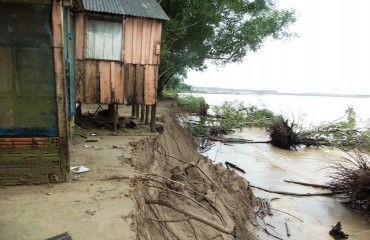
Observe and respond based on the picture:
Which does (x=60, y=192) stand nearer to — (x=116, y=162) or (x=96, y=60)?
(x=116, y=162)

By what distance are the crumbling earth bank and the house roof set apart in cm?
347

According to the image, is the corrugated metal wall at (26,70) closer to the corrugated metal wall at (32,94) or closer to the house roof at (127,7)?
Result: the corrugated metal wall at (32,94)

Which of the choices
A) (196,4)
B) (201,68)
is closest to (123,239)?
(196,4)

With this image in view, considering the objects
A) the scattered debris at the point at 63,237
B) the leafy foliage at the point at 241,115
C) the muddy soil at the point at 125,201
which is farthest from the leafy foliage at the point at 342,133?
the scattered debris at the point at 63,237

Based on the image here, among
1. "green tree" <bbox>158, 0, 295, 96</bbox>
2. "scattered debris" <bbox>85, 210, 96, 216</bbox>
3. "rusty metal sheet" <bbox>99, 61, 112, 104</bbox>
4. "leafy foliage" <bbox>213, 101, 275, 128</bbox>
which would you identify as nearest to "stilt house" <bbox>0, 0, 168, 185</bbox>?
"scattered debris" <bbox>85, 210, 96, 216</bbox>

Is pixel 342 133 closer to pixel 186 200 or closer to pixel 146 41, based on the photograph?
pixel 146 41

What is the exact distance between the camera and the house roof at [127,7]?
8.78 metres

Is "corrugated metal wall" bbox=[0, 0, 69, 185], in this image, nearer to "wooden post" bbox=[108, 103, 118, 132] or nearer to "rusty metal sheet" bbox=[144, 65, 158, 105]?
"wooden post" bbox=[108, 103, 118, 132]

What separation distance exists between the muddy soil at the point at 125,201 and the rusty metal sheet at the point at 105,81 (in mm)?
1080

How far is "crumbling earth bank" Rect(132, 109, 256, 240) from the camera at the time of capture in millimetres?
4561

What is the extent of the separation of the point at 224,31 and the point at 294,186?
1185 centimetres

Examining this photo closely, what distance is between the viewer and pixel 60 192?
475 centimetres

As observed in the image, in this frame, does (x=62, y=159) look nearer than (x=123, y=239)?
No

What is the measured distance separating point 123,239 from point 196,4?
1362cm
